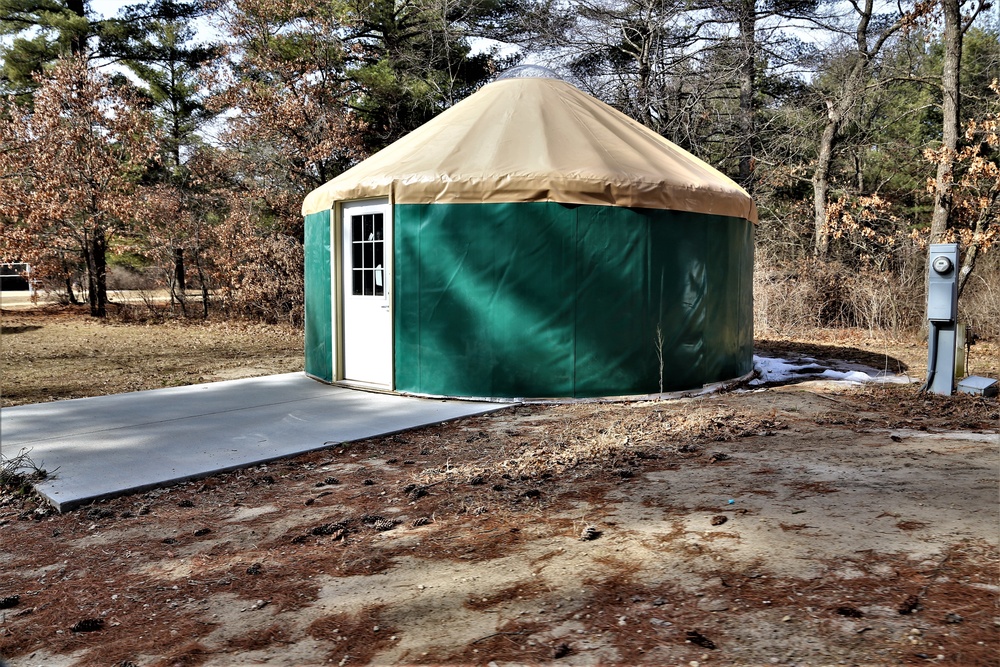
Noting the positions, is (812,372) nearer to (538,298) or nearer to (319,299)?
(538,298)

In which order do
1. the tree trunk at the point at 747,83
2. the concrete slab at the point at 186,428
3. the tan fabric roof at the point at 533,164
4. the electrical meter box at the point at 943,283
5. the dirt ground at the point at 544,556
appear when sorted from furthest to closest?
the tree trunk at the point at 747,83 → the electrical meter box at the point at 943,283 → the tan fabric roof at the point at 533,164 → the concrete slab at the point at 186,428 → the dirt ground at the point at 544,556

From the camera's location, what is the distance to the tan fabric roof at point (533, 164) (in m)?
5.92

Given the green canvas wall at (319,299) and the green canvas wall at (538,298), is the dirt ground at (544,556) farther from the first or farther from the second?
the green canvas wall at (319,299)

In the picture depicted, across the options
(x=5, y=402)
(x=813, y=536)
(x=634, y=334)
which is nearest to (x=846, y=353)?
(x=634, y=334)

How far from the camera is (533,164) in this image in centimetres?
596

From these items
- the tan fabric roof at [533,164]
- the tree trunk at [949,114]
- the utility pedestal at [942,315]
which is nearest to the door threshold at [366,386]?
the tan fabric roof at [533,164]

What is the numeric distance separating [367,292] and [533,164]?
1828mm

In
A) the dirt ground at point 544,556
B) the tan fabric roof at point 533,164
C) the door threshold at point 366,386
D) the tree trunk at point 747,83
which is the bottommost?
the dirt ground at point 544,556

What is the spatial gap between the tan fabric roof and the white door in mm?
202

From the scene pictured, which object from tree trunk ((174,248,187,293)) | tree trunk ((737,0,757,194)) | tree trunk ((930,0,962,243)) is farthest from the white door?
tree trunk ((174,248,187,293))

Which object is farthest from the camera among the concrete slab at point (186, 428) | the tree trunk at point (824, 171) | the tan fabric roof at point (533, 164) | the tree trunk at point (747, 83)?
the tree trunk at point (747, 83)

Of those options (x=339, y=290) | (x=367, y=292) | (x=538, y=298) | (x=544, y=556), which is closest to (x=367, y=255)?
(x=367, y=292)

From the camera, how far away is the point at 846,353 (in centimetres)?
941

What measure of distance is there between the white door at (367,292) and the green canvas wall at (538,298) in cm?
16
